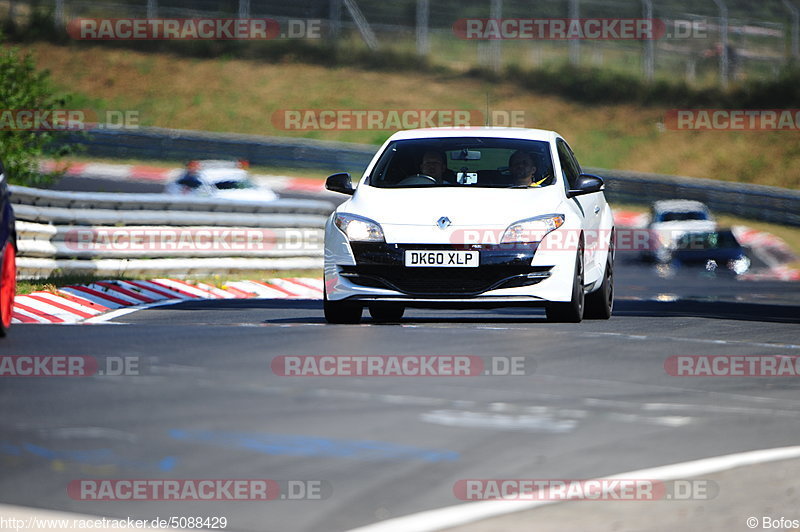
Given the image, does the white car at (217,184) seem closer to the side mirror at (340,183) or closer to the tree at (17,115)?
the tree at (17,115)

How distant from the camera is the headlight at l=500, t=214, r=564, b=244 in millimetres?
11094

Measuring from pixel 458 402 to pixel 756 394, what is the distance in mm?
2077

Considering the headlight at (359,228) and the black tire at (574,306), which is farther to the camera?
the black tire at (574,306)

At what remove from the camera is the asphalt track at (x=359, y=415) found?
18.9 feet

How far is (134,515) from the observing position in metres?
5.14

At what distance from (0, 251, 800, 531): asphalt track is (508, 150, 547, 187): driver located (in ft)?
4.00

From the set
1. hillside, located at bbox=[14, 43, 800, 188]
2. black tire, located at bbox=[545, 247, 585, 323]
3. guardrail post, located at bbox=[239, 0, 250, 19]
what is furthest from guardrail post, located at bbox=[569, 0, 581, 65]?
black tire, located at bbox=[545, 247, 585, 323]

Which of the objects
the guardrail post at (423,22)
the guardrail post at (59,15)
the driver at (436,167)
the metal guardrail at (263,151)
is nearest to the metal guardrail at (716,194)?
the metal guardrail at (263,151)

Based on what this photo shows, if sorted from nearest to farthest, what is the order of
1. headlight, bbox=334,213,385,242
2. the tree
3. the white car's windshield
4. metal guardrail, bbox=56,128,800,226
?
1. headlight, bbox=334,213,385,242
2. the white car's windshield
3. the tree
4. metal guardrail, bbox=56,128,800,226

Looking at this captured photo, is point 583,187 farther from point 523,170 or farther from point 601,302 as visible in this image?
point 601,302

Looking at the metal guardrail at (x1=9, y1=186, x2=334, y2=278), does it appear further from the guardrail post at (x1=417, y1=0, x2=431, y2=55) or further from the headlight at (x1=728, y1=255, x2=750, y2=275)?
the guardrail post at (x1=417, y1=0, x2=431, y2=55)

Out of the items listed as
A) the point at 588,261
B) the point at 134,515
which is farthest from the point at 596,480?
the point at 588,261

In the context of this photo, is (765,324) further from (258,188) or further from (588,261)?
(258,188)

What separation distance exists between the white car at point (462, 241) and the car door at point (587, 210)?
0.13 ft
